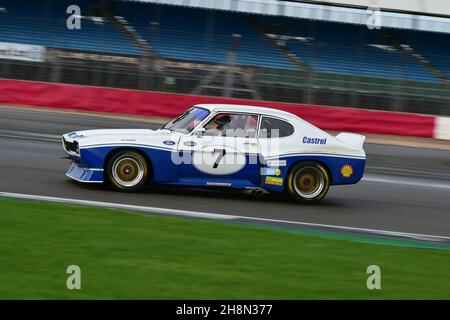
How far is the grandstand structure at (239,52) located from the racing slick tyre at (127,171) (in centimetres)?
1334

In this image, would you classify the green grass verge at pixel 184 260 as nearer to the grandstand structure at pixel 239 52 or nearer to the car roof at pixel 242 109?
the car roof at pixel 242 109

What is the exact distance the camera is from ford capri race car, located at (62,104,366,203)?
10.9 metres

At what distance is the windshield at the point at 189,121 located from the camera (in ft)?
36.9

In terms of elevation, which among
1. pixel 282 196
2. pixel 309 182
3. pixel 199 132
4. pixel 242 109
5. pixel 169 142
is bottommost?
pixel 282 196

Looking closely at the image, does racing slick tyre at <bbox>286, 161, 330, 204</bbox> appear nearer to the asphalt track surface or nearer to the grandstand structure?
the asphalt track surface

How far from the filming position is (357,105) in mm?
24516

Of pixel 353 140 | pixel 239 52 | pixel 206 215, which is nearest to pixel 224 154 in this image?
pixel 206 215

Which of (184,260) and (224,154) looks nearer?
(184,260)

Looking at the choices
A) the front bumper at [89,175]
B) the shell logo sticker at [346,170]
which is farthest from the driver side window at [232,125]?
the front bumper at [89,175]

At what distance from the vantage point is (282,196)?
1213 centimetres

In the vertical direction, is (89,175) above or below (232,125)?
below

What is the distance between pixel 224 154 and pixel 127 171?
1337mm

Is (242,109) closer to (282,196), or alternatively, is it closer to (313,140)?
(313,140)
